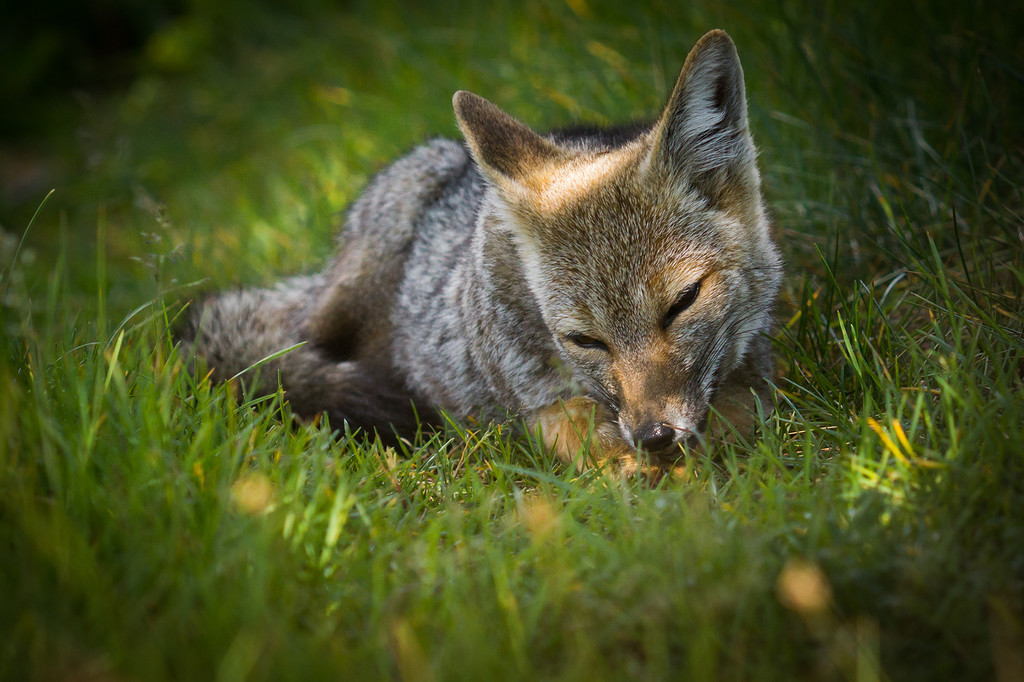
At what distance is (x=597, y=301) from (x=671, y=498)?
28.4 inches

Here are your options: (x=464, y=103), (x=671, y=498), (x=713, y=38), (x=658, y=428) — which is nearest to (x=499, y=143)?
(x=464, y=103)

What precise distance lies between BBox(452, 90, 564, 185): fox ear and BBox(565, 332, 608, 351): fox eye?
63 cm

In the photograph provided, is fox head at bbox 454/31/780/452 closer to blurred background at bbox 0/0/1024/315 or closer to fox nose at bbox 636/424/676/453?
fox nose at bbox 636/424/676/453

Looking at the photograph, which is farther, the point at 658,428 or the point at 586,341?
the point at 586,341

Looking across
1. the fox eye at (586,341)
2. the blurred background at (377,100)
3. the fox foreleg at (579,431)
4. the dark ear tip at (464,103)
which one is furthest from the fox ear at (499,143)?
the blurred background at (377,100)

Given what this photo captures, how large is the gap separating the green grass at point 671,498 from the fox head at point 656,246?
29cm

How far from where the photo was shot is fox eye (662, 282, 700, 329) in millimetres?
2545

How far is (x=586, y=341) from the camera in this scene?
2.69 m

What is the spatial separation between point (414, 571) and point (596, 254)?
4.16 feet

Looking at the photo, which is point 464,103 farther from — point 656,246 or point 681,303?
point 681,303

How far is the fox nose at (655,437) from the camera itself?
2.38 m

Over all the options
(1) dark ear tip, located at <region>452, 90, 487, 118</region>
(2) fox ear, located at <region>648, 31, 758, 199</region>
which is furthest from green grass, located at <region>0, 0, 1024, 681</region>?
(1) dark ear tip, located at <region>452, 90, 487, 118</region>

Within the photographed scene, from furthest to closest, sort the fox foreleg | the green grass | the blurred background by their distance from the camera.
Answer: the blurred background
the fox foreleg
the green grass

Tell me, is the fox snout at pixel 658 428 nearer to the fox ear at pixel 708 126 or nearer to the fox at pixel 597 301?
the fox at pixel 597 301
